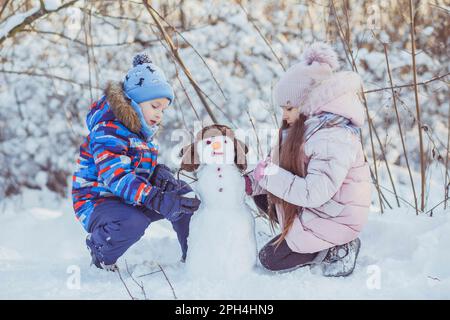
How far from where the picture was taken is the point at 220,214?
199cm

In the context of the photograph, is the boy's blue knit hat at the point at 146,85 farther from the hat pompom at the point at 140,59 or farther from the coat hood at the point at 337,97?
the coat hood at the point at 337,97

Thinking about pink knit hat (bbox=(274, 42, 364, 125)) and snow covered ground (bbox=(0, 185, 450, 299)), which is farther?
pink knit hat (bbox=(274, 42, 364, 125))

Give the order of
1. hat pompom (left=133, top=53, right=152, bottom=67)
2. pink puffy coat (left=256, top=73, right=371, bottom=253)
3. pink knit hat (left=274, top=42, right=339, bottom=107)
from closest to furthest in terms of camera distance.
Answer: pink puffy coat (left=256, top=73, right=371, bottom=253) → pink knit hat (left=274, top=42, right=339, bottom=107) → hat pompom (left=133, top=53, right=152, bottom=67)

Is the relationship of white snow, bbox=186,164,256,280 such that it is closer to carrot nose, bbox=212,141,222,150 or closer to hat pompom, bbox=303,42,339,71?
carrot nose, bbox=212,141,222,150

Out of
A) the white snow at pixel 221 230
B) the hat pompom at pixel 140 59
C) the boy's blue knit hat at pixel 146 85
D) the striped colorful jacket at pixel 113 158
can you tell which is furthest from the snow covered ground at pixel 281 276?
the hat pompom at pixel 140 59

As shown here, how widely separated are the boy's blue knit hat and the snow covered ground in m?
0.69

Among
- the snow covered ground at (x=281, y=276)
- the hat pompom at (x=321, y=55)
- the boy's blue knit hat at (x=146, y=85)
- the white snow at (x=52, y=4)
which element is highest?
the white snow at (x=52, y=4)

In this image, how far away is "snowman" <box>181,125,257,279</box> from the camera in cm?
196

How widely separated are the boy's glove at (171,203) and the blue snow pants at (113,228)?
171 mm

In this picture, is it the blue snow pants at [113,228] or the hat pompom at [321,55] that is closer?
the hat pompom at [321,55]

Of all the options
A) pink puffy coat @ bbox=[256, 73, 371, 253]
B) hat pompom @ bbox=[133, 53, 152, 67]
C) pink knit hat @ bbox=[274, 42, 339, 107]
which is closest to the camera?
pink puffy coat @ bbox=[256, 73, 371, 253]

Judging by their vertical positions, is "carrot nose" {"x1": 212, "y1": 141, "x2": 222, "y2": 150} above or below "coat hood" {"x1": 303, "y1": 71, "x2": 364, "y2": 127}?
below

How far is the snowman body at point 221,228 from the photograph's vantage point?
1954mm

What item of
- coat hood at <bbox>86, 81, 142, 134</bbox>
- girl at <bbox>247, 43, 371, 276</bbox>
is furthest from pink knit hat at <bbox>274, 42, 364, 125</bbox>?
coat hood at <bbox>86, 81, 142, 134</bbox>
